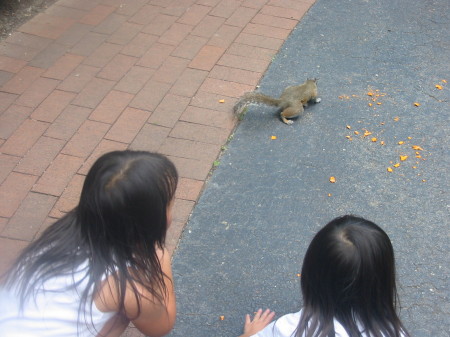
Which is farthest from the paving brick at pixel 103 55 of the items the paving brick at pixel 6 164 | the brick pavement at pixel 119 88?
the paving brick at pixel 6 164

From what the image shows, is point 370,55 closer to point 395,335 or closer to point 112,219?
point 395,335

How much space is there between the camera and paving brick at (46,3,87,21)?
465 centimetres

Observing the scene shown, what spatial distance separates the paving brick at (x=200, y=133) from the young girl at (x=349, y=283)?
1748 millimetres

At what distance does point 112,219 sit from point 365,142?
2.41 m

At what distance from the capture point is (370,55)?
176 inches

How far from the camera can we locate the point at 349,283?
1636 millimetres

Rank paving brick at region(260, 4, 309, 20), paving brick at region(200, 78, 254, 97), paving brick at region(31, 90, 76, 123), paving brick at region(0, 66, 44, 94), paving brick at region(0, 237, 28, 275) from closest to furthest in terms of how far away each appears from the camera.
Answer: paving brick at region(0, 237, 28, 275)
paving brick at region(31, 90, 76, 123)
paving brick at region(0, 66, 44, 94)
paving brick at region(200, 78, 254, 97)
paving brick at region(260, 4, 309, 20)

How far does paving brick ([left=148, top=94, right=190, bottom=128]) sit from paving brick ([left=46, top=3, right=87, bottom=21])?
1.58 m

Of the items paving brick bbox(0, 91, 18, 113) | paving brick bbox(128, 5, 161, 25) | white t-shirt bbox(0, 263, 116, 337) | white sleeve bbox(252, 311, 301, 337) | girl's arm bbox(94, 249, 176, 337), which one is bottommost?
paving brick bbox(128, 5, 161, 25)

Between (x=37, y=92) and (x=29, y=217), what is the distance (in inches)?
51.0

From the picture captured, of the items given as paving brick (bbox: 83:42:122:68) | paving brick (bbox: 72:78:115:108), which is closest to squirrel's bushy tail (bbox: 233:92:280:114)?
paving brick (bbox: 72:78:115:108)

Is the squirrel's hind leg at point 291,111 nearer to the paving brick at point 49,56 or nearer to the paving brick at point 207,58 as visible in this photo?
the paving brick at point 207,58

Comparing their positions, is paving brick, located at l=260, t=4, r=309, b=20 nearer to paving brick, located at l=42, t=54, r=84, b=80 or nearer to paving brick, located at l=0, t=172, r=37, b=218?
paving brick, located at l=42, t=54, r=84, b=80

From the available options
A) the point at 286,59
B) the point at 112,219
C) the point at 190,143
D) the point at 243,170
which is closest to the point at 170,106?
the point at 190,143
